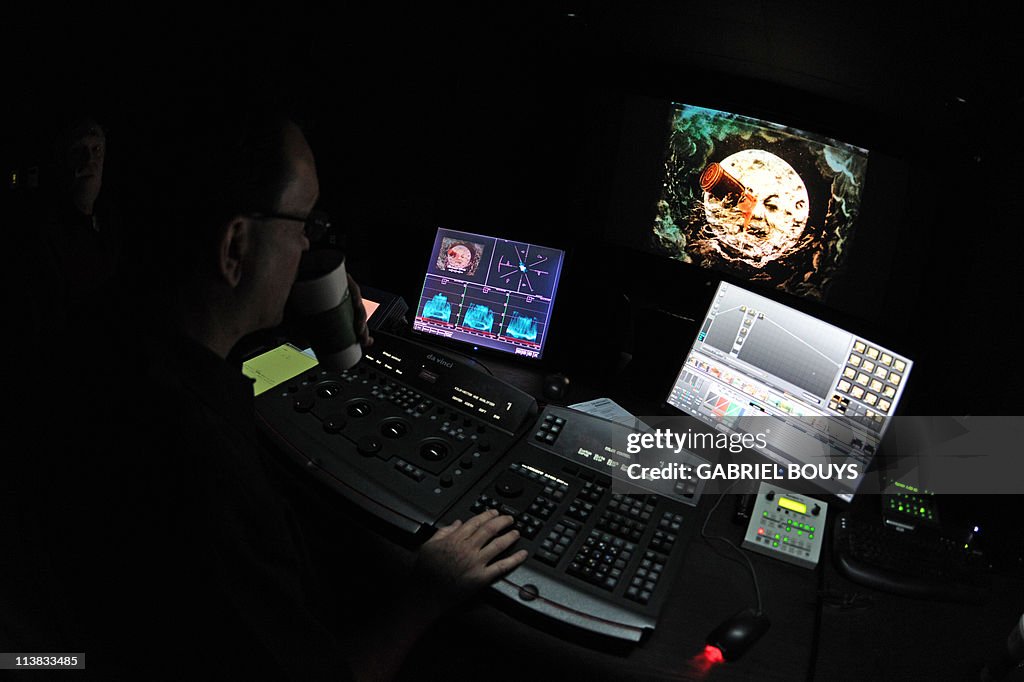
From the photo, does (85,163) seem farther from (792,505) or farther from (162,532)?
(792,505)

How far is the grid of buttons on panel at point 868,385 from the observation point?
1414mm

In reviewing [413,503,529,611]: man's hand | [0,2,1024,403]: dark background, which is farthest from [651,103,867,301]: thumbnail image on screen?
[413,503,529,611]: man's hand

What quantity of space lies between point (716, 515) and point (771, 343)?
0.43 meters

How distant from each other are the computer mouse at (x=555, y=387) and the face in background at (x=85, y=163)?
209 centimetres

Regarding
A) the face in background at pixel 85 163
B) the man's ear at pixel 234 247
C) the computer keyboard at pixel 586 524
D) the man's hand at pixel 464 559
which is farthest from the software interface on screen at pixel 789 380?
the face in background at pixel 85 163

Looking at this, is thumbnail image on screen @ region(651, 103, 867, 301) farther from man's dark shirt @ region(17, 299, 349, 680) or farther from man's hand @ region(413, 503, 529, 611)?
man's dark shirt @ region(17, 299, 349, 680)

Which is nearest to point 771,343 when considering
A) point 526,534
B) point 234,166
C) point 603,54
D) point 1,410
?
point 526,534

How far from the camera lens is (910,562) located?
1346 mm

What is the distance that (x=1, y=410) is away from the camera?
1.00 metres

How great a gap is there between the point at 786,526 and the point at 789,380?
0.34 metres

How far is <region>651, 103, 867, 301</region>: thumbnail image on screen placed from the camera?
1.60 m

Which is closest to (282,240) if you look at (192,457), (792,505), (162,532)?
(192,457)

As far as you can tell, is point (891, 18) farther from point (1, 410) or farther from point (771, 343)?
point (1, 410)

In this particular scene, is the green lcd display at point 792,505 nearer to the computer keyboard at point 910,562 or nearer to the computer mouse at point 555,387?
the computer keyboard at point 910,562
